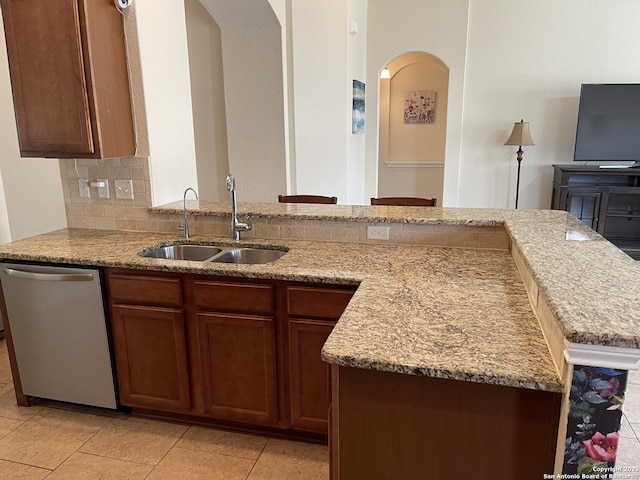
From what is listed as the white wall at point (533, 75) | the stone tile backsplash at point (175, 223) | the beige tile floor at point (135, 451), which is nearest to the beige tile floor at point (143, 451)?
the beige tile floor at point (135, 451)

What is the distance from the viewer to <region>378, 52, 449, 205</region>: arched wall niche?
7.46 metres

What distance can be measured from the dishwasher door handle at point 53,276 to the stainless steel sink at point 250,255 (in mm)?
665

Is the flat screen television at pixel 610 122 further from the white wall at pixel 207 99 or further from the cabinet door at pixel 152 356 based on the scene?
the cabinet door at pixel 152 356

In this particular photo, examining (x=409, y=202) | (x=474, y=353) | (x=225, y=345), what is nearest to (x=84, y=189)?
Answer: (x=225, y=345)

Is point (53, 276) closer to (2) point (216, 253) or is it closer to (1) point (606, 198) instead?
(2) point (216, 253)

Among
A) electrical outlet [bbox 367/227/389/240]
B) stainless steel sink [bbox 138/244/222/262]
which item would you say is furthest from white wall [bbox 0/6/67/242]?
electrical outlet [bbox 367/227/389/240]

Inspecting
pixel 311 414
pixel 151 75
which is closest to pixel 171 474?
pixel 311 414

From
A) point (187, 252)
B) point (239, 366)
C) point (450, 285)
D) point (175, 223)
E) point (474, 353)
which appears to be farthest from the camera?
point (175, 223)

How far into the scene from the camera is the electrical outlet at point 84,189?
118 inches

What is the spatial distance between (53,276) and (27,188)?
2.19 metres

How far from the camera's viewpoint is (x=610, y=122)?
525 centimetres

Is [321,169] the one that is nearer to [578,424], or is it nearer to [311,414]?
[311,414]

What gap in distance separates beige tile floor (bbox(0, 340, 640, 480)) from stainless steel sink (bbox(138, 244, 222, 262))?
0.88 meters

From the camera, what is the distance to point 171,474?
214 centimetres
